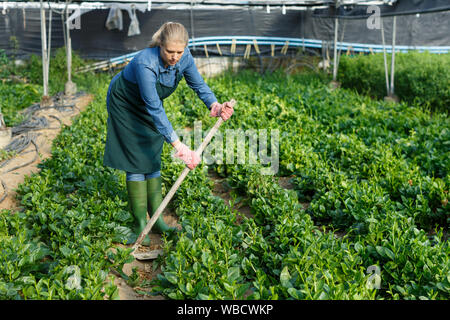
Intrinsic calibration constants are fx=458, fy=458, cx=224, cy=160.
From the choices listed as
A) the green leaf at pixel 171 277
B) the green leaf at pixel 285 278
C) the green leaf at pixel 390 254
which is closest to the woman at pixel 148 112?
the green leaf at pixel 171 277

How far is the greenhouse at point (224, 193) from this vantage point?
267 cm

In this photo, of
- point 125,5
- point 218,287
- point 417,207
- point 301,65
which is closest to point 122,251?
point 218,287

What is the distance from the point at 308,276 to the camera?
2.54 meters

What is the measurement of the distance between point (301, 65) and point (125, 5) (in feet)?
18.3

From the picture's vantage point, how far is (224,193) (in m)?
4.88

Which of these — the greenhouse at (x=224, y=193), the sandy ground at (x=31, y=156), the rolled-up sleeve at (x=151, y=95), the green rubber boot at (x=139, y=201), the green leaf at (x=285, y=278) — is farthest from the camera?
the sandy ground at (x=31, y=156)

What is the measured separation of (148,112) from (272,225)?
1.32 meters

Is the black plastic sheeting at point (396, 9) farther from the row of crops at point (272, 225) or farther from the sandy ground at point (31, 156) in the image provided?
the sandy ground at point (31, 156)

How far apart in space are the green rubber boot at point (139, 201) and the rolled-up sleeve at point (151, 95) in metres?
0.68

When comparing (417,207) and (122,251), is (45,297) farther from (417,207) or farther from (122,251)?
(417,207)

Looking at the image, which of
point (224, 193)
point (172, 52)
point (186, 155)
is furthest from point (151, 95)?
point (224, 193)

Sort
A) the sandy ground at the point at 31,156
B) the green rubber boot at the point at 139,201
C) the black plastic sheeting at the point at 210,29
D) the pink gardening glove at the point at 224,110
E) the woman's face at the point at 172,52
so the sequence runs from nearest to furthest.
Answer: the woman's face at the point at 172,52 → the pink gardening glove at the point at 224,110 → the green rubber boot at the point at 139,201 → the sandy ground at the point at 31,156 → the black plastic sheeting at the point at 210,29

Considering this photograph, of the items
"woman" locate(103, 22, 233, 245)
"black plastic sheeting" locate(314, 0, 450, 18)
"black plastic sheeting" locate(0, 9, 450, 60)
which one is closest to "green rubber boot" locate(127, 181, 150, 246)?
"woman" locate(103, 22, 233, 245)

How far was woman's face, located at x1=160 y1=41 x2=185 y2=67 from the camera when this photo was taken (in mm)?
2840
